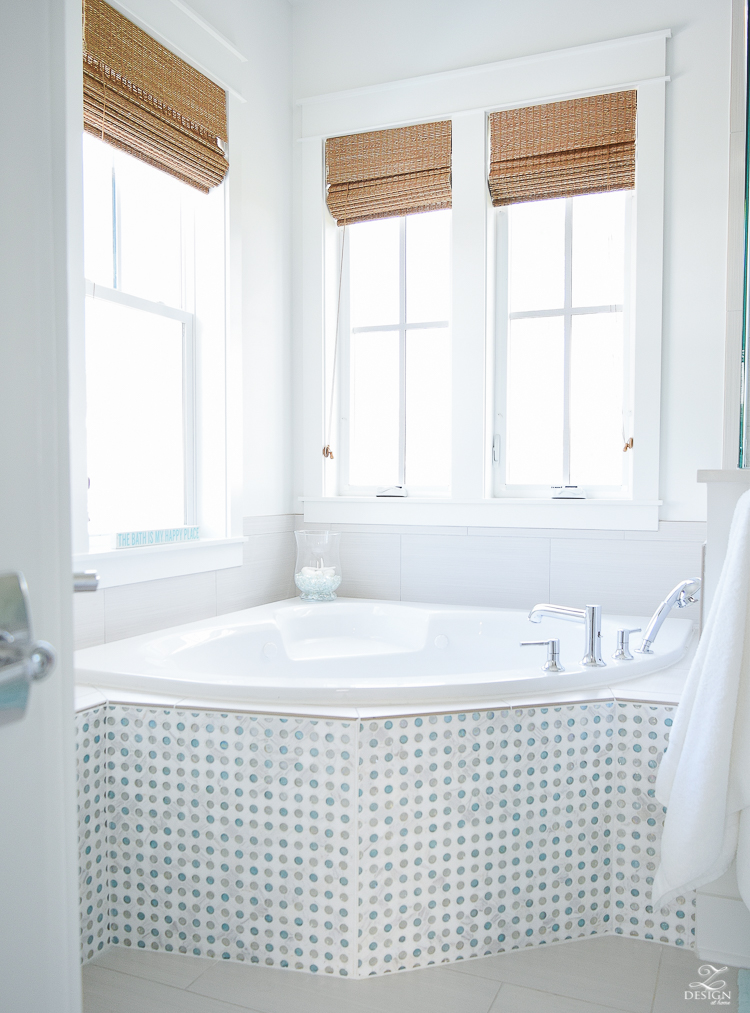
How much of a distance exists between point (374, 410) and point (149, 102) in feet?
4.75

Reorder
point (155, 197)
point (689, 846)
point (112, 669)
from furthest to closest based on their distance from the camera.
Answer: point (155, 197) → point (112, 669) → point (689, 846)

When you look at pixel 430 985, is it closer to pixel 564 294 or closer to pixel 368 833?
pixel 368 833

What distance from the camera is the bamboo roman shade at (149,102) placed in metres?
2.19

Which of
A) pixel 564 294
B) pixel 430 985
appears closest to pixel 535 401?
pixel 564 294

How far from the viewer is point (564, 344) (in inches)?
118

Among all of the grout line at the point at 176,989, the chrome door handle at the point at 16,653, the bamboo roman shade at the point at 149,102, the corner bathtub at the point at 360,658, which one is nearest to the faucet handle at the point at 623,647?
the corner bathtub at the point at 360,658

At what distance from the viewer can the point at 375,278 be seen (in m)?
3.32

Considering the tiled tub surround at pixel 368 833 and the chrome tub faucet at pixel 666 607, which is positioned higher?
the chrome tub faucet at pixel 666 607

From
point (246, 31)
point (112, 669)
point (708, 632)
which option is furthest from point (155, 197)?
point (708, 632)

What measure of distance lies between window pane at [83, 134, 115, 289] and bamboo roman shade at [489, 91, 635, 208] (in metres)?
1.47

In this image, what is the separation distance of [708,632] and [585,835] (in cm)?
57

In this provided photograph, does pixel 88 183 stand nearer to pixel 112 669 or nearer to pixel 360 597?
pixel 112 669

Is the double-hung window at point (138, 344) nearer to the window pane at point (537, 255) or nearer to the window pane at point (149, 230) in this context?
the window pane at point (149, 230)

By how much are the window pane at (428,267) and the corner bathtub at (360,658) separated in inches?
49.4
